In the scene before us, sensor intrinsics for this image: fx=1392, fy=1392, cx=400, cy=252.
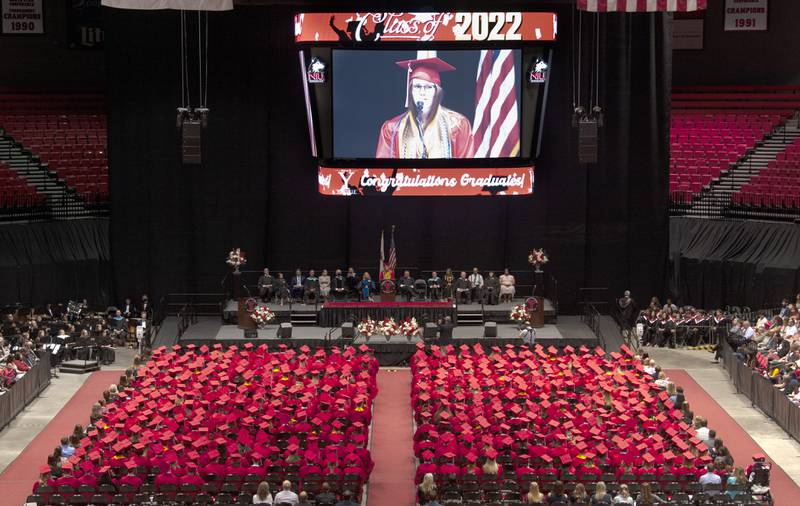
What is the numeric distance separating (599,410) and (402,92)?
41.4ft

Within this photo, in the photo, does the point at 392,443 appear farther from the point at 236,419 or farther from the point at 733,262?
the point at 733,262

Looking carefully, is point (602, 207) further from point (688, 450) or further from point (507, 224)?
point (688, 450)

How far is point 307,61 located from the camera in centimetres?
3628

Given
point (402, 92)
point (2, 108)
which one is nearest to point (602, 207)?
point (402, 92)

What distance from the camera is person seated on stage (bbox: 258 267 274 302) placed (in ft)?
125

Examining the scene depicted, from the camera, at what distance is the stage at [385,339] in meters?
35.1

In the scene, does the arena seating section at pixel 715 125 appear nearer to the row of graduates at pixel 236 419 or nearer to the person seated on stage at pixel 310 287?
the person seated on stage at pixel 310 287

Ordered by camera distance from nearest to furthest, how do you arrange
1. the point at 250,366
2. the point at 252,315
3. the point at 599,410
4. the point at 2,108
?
the point at 599,410
the point at 250,366
the point at 252,315
the point at 2,108

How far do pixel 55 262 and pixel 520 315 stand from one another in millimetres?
13263

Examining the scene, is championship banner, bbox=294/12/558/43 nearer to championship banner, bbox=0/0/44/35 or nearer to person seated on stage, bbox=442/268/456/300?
person seated on stage, bbox=442/268/456/300

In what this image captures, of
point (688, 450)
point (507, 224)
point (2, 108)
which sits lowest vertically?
point (688, 450)

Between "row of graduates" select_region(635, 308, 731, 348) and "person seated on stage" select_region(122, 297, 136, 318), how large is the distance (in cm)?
1392

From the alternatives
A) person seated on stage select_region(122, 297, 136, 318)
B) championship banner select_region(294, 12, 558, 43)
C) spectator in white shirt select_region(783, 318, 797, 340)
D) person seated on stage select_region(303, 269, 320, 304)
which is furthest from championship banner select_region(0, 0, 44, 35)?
spectator in white shirt select_region(783, 318, 797, 340)

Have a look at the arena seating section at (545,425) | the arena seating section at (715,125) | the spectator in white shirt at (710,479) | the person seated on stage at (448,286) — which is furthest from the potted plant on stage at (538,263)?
the spectator in white shirt at (710,479)
